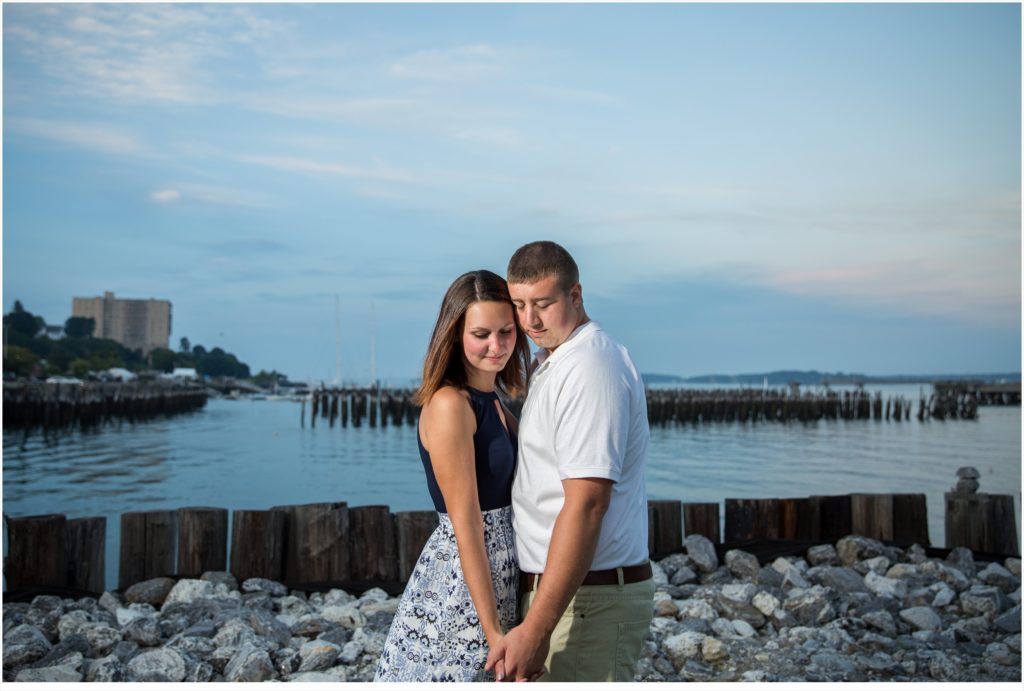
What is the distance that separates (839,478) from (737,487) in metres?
4.11

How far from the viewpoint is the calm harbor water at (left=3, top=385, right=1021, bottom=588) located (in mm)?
21922

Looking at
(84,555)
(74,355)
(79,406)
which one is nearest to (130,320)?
(74,355)

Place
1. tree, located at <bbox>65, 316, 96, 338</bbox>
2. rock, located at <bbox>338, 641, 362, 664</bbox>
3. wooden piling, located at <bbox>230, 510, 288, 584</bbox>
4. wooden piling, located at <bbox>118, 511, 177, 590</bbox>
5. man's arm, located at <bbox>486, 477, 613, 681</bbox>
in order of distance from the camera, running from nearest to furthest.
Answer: man's arm, located at <bbox>486, 477, 613, 681</bbox>, rock, located at <bbox>338, 641, 362, 664</bbox>, wooden piling, located at <bbox>118, 511, 177, 590</bbox>, wooden piling, located at <bbox>230, 510, 288, 584</bbox>, tree, located at <bbox>65, 316, 96, 338</bbox>

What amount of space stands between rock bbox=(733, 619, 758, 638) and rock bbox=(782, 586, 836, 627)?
1.32ft

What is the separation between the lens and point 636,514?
107 inches

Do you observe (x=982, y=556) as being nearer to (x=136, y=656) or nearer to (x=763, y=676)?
(x=763, y=676)

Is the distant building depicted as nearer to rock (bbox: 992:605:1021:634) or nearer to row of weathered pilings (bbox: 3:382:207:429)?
row of weathered pilings (bbox: 3:382:207:429)

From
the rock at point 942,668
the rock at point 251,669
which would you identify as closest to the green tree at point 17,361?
the rock at point 251,669

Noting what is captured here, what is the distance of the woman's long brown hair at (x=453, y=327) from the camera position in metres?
2.83

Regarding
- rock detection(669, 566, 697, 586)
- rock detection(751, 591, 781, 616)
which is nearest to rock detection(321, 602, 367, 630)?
rock detection(669, 566, 697, 586)

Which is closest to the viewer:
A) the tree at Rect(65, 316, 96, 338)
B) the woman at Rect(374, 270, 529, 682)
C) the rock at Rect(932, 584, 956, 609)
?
the woman at Rect(374, 270, 529, 682)

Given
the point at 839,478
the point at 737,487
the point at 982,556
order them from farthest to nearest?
the point at 839,478
the point at 737,487
the point at 982,556

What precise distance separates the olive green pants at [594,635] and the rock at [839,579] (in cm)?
475

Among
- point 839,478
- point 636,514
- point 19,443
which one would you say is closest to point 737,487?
point 839,478
